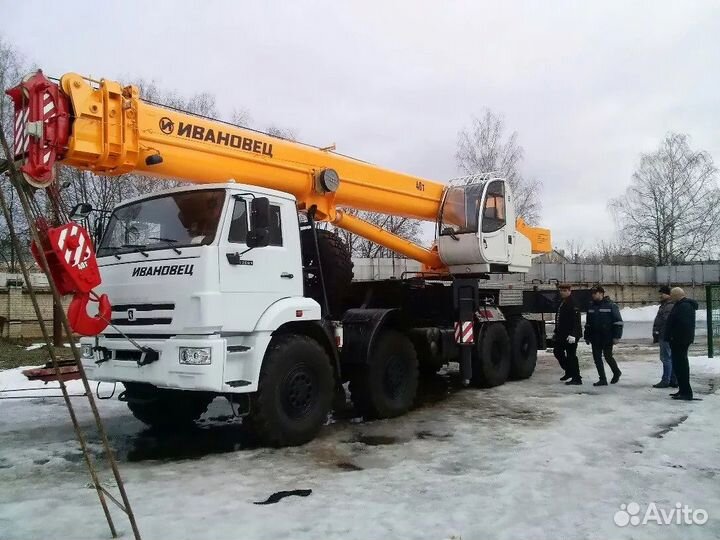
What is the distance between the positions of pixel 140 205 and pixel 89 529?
372cm

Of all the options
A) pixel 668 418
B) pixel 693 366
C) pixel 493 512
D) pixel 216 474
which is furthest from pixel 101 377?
pixel 693 366

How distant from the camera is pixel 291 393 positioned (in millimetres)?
6500

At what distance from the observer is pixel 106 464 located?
6.06 metres

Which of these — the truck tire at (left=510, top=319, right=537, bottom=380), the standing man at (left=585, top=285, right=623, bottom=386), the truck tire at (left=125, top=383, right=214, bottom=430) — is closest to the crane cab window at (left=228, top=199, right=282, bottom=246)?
the truck tire at (left=125, top=383, right=214, bottom=430)

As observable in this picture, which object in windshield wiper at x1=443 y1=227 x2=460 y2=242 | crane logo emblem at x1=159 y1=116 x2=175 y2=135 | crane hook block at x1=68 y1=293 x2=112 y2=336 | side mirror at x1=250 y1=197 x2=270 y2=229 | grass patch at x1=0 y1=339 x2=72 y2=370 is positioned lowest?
grass patch at x1=0 y1=339 x2=72 y2=370

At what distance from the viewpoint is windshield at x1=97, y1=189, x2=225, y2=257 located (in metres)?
6.18

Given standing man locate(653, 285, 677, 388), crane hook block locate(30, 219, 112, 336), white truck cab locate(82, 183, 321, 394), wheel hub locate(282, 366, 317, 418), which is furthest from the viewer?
standing man locate(653, 285, 677, 388)

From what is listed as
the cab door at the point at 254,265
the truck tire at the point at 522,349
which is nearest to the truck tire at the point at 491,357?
the truck tire at the point at 522,349

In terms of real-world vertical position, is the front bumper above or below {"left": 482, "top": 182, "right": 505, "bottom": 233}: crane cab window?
below

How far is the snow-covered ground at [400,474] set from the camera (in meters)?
4.32

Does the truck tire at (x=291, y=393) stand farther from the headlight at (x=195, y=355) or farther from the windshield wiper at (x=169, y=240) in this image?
the windshield wiper at (x=169, y=240)

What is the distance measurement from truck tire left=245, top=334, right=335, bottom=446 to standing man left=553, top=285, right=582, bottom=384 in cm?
572

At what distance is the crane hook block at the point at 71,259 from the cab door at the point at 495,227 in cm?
634

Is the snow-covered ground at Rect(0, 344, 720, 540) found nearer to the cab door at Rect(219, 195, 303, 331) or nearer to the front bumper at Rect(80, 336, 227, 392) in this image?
the front bumper at Rect(80, 336, 227, 392)
